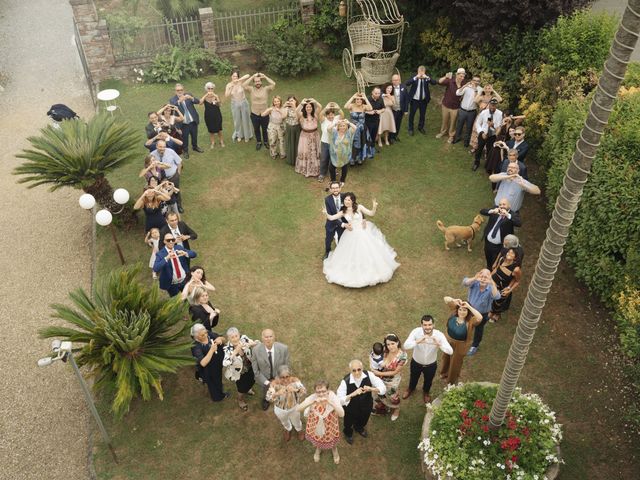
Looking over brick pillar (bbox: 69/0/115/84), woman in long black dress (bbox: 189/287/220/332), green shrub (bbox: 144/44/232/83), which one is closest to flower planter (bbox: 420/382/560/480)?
woman in long black dress (bbox: 189/287/220/332)

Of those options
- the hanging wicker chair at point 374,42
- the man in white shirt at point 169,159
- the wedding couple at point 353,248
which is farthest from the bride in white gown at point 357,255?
the hanging wicker chair at point 374,42

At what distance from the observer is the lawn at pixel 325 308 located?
842 centimetres

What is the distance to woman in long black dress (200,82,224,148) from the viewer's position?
13.7m

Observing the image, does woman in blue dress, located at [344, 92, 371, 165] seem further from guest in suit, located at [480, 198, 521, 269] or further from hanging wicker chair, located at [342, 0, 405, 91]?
guest in suit, located at [480, 198, 521, 269]

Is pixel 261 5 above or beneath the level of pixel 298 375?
above

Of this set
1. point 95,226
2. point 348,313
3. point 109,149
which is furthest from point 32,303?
point 348,313

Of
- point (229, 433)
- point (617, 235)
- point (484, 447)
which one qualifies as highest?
point (617, 235)

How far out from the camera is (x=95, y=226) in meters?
12.6

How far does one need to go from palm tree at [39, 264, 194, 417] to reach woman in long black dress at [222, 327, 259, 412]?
52cm

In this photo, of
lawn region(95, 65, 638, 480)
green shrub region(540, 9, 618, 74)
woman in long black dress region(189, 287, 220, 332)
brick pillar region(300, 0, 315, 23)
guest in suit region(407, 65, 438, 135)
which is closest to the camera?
lawn region(95, 65, 638, 480)

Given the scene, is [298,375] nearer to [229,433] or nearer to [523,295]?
[229,433]

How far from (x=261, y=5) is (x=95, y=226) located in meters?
11.5

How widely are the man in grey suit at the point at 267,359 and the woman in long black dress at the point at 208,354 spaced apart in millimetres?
506

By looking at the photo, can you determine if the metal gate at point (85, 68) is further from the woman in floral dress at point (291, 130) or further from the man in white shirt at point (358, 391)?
the man in white shirt at point (358, 391)
